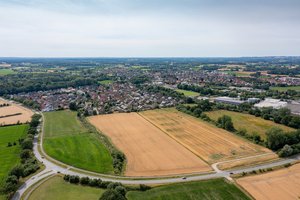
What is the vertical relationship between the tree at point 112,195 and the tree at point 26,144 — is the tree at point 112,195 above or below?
above

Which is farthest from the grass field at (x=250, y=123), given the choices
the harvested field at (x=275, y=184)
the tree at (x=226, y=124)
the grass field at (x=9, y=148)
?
the grass field at (x=9, y=148)

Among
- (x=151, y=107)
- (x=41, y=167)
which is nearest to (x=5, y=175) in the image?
(x=41, y=167)

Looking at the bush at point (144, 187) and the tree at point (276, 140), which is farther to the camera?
the tree at point (276, 140)

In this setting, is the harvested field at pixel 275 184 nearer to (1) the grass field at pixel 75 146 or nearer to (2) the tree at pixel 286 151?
(2) the tree at pixel 286 151

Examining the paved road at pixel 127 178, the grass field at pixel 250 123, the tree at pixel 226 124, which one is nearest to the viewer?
the paved road at pixel 127 178

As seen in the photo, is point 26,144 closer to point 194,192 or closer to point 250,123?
point 194,192

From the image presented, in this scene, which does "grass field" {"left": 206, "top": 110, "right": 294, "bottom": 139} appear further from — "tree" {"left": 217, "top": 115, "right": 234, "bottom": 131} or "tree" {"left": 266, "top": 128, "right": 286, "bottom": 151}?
"tree" {"left": 266, "top": 128, "right": 286, "bottom": 151}
